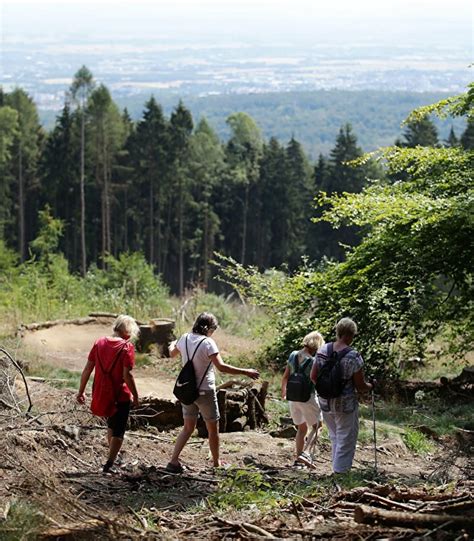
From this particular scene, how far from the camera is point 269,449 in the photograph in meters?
11.4

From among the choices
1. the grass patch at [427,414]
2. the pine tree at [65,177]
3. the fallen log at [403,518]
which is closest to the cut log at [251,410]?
the grass patch at [427,414]

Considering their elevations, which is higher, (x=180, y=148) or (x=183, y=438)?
(x=183, y=438)

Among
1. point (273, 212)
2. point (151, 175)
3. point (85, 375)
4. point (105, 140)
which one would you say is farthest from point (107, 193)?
point (85, 375)

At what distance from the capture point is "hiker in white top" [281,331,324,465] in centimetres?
986

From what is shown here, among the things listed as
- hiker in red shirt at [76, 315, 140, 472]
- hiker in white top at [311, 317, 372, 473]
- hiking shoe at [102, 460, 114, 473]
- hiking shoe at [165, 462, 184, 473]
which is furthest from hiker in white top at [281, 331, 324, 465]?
hiking shoe at [102, 460, 114, 473]

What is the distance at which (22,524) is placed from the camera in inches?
249

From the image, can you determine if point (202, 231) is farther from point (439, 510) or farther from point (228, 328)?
point (439, 510)

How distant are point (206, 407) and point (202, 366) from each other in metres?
0.46

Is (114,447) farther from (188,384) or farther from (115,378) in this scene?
(188,384)

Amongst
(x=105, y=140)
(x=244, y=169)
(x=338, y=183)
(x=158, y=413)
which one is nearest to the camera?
(x=158, y=413)

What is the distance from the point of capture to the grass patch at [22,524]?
625 centimetres

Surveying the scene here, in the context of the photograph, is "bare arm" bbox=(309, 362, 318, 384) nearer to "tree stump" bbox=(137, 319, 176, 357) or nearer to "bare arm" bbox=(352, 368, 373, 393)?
"bare arm" bbox=(352, 368, 373, 393)

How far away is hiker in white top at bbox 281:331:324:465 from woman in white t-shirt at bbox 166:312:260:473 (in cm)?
83

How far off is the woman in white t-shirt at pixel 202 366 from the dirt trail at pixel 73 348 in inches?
199
